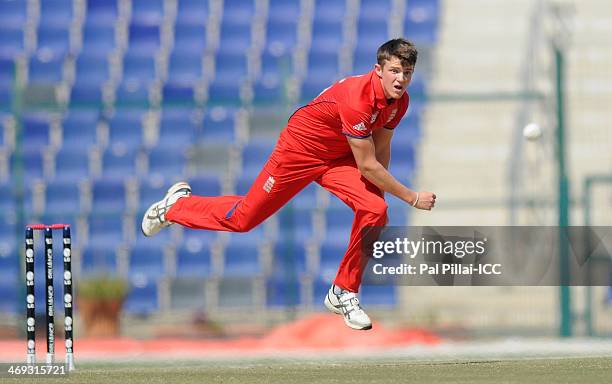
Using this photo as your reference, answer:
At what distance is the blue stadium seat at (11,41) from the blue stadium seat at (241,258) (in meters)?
4.50

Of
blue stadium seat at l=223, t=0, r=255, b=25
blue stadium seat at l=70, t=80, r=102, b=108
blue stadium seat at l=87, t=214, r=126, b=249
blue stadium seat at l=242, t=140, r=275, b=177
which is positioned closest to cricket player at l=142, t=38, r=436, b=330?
blue stadium seat at l=87, t=214, r=126, b=249

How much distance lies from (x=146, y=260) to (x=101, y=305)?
1768 millimetres

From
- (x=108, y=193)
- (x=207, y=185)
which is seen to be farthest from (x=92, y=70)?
(x=207, y=185)

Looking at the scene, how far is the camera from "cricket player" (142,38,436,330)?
6.98m

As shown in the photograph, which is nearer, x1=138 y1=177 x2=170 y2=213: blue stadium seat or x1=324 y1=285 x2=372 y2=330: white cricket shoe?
x1=324 y1=285 x2=372 y2=330: white cricket shoe

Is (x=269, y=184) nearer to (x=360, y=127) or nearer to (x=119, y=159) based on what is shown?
(x=360, y=127)

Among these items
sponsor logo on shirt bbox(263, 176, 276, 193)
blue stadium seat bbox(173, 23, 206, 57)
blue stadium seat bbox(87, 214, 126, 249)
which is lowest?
blue stadium seat bbox(87, 214, 126, 249)

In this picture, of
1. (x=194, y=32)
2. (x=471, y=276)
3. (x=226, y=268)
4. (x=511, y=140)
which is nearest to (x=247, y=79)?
(x=194, y=32)

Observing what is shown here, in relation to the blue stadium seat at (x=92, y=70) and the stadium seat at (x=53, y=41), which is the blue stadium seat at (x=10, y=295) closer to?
the blue stadium seat at (x=92, y=70)

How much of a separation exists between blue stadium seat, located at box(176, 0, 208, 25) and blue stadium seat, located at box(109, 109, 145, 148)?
7.70 feet

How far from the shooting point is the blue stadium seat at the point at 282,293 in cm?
1171

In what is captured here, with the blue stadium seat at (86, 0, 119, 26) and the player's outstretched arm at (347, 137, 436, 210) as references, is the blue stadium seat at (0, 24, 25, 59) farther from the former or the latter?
the player's outstretched arm at (347, 137, 436, 210)

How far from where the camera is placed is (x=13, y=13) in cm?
1614

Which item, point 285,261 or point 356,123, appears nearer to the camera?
point 356,123
